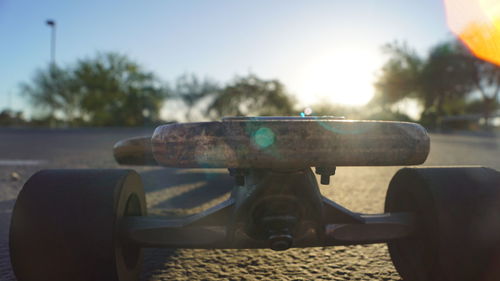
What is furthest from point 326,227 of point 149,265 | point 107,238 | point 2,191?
point 2,191

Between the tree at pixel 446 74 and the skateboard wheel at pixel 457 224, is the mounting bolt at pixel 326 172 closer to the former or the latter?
the skateboard wheel at pixel 457 224

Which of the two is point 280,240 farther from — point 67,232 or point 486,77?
point 486,77

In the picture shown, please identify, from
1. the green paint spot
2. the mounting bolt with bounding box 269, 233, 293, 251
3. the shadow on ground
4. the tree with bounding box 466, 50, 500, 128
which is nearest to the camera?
the green paint spot

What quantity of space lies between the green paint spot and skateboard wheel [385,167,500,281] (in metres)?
0.68

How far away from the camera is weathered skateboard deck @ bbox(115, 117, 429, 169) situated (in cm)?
109

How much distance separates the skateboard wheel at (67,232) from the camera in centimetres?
125

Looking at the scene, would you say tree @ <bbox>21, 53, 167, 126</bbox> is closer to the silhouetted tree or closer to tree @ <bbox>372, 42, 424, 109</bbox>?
the silhouetted tree

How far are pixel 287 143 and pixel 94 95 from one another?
44630 mm

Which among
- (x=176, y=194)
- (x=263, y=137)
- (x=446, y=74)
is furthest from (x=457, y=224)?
(x=446, y=74)

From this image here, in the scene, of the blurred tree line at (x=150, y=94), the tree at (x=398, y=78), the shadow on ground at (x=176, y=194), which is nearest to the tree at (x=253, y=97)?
the blurred tree line at (x=150, y=94)

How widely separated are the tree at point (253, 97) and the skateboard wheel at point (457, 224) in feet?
138

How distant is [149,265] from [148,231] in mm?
564

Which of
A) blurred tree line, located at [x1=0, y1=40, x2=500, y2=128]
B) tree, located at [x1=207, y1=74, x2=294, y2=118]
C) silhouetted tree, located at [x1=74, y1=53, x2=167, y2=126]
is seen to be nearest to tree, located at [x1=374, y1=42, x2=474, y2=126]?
blurred tree line, located at [x1=0, y1=40, x2=500, y2=128]

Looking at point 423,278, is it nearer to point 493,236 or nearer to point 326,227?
point 493,236
